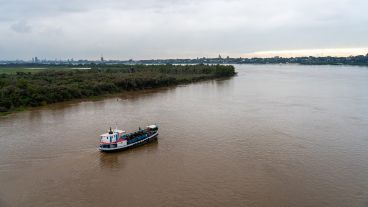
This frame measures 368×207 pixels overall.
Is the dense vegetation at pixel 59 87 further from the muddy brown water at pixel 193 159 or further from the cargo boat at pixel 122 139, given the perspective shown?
the cargo boat at pixel 122 139

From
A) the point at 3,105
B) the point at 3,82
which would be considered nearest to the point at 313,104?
the point at 3,105

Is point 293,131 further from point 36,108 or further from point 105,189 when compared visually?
point 36,108

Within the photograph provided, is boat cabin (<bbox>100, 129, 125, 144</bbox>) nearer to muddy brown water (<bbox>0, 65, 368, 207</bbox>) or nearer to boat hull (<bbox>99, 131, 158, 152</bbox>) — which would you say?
boat hull (<bbox>99, 131, 158, 152</bbox>)

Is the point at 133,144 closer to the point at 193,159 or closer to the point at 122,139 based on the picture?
the point at 122,139

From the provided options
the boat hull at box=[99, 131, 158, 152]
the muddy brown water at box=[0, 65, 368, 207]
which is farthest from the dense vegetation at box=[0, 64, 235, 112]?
the boat hull at box=[99, 131, 158, 152]

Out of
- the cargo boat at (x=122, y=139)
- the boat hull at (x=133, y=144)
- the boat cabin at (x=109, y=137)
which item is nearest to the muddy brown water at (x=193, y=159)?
the boat hull at (x=133, y=144)

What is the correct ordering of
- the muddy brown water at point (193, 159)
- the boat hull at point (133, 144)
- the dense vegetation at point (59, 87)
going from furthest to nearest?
the dense vegetation at point (59, 87) → the boat hull at point (133, 144) → the muddy brown water at point (193, 159)
